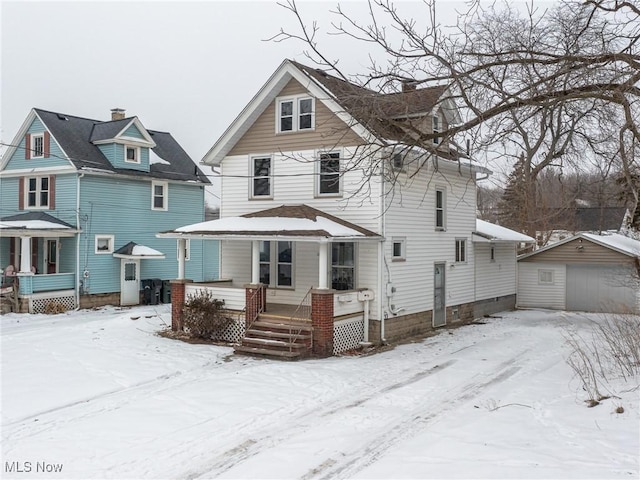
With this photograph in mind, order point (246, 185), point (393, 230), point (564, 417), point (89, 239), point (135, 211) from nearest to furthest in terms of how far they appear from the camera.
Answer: point (564, 417), point (393, 230), point (246, 185), point (89, 239), point (135, 211)

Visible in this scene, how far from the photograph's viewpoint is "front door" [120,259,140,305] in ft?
83.7

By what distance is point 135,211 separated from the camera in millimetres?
26500

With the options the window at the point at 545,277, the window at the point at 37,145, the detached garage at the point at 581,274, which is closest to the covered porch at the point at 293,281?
the window at the point at 37,145

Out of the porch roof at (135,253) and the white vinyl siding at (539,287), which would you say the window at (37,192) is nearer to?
the porch roof at (135,253)

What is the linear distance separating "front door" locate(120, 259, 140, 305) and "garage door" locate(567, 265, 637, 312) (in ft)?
63.7

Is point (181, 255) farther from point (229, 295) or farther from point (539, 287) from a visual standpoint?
point (539, 287)

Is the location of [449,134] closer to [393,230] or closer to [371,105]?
[371,105]

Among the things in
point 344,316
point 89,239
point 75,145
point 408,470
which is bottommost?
point 408,470

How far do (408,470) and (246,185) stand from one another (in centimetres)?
1321

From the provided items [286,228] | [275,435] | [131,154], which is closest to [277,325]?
[286,228]

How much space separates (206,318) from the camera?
15914 mm

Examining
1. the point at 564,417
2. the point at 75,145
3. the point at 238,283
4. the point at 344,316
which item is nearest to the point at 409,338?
the point at 344,316

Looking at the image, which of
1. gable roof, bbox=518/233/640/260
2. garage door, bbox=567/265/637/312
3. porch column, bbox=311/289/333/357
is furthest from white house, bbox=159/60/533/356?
garage door, bbox=567/265/637/312

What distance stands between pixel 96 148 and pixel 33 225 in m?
4.90
